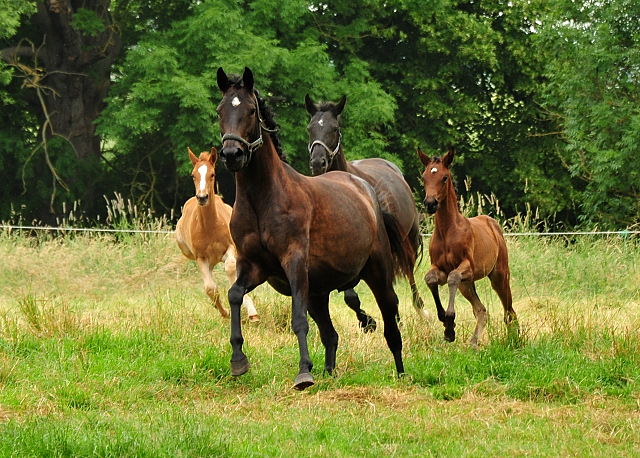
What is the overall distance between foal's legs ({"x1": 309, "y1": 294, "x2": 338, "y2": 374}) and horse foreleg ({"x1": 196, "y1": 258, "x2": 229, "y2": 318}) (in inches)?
108

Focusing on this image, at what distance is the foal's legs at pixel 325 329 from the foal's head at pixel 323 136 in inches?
100

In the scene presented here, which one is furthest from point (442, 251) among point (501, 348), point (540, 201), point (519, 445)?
point (540, 201)

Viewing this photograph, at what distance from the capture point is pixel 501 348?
8047mm

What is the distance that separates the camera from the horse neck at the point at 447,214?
995 centimetres

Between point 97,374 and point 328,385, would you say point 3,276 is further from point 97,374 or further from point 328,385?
point 328,385

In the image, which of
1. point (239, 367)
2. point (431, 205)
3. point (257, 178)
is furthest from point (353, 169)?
point (239, 367)

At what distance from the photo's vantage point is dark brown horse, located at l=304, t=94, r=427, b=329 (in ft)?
33.6

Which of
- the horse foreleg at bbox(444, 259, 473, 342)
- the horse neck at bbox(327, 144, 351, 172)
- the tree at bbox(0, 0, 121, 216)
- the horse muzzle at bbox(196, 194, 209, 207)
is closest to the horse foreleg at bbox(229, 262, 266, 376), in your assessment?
the horse foreleg at bbox(444, 259, 473, 342)

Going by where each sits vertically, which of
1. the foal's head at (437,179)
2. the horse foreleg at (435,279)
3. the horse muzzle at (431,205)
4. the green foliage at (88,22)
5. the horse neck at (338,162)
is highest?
the green foliage at (88,22)

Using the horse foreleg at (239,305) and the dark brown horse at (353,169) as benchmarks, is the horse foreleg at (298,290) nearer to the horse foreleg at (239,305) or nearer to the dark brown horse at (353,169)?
the horse foreleg at (239,305)

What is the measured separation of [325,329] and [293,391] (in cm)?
100

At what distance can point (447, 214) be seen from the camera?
999 centimetres

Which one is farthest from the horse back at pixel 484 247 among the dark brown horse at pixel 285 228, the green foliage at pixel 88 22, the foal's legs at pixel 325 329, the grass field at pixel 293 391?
the green foliage at pixel 88 22

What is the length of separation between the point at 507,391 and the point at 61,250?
10.3 metres
